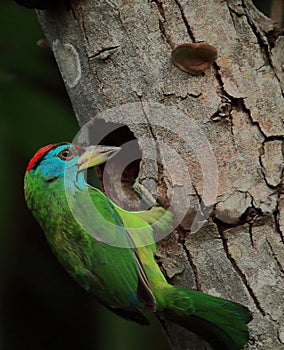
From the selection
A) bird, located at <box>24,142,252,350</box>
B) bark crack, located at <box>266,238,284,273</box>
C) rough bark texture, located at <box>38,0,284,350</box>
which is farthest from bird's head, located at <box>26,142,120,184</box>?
bark crack, located at <box>266,238,284,273</box>

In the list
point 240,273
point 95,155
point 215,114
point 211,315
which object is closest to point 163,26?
point 215,114

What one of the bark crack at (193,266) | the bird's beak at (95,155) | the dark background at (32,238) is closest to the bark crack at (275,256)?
the bark crack at (193,266)

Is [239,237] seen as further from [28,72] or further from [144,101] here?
[28,72]

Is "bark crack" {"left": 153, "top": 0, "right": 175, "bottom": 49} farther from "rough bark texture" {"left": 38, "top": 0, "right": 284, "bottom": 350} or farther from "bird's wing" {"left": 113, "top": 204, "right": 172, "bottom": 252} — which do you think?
"bird's wing" {"left": 113, "top": 204, "right": 172, "bottom": 252}

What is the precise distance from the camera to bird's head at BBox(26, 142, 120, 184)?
307cm

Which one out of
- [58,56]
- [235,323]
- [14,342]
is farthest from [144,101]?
[14,342]

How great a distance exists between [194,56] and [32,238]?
2381mm

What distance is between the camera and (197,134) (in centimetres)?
302

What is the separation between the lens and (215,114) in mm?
3020

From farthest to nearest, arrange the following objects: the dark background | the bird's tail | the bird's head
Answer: the dark background
the bird's head
the bird's tail

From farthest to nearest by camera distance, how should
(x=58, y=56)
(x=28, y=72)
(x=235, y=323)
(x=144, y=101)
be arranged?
1. (x=28, y=72)
2. (x=58, y=56)
3. (x=144, y=101)
4. (x=235, y=323)

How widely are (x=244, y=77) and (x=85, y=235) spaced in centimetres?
80

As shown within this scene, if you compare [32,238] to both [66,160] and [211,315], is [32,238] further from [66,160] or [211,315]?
[211,315]

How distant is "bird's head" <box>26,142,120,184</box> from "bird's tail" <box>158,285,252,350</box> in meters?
0.55
